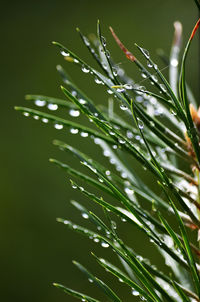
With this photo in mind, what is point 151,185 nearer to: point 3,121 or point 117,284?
point 117,284

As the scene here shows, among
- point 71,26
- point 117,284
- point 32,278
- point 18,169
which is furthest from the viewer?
point 71,26

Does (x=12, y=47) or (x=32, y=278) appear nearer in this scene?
(x=32, y=278)

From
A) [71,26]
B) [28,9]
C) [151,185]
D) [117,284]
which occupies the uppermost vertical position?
[28,9]

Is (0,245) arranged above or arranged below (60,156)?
below

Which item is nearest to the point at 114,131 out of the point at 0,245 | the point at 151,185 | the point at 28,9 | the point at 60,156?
the point at 151,185

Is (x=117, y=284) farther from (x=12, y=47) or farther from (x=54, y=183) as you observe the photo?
(x=12, y=47)

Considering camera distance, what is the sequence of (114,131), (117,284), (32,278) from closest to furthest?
(114,131)
(117,284)
(32,278)
